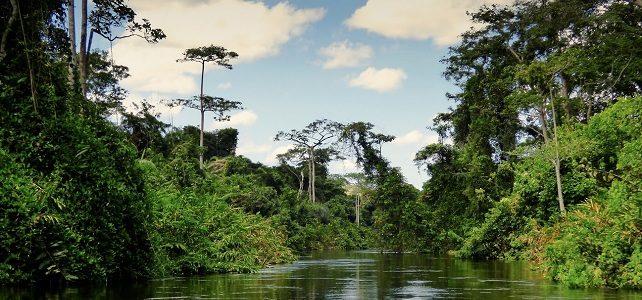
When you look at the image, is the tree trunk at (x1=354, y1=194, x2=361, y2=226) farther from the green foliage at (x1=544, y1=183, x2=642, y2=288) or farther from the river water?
the green foliage at (x1=544, y1=183, x2=642, y2=288)

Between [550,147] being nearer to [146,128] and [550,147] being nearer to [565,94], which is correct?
[565,94]

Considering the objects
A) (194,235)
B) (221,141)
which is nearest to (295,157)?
(221,141)

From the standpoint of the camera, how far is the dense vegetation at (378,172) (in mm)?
13195

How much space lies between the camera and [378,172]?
50.8 meters

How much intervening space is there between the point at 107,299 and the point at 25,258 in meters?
2.67

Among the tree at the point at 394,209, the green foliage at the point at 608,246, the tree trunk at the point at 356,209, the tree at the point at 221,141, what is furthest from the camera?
the tree trunk at the point at 356,209

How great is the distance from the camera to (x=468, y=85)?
136 feet

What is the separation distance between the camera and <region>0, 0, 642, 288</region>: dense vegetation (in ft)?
43.3

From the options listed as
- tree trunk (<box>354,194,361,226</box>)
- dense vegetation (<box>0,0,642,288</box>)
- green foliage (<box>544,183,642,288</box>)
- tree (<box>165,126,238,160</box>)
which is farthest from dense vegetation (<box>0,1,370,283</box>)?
tree trunk (<box>354,194,361,226</box>)

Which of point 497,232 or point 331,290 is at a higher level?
point 497,232

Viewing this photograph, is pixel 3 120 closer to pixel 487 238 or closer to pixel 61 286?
pixel 61 286

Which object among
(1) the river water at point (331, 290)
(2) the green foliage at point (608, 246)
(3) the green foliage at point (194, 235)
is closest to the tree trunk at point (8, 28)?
(1) the river water at point (331, 290)

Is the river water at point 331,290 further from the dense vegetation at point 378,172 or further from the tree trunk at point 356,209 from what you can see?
the tree trunk at point 356,209

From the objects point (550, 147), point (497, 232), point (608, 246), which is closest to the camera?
point (608, 246)
